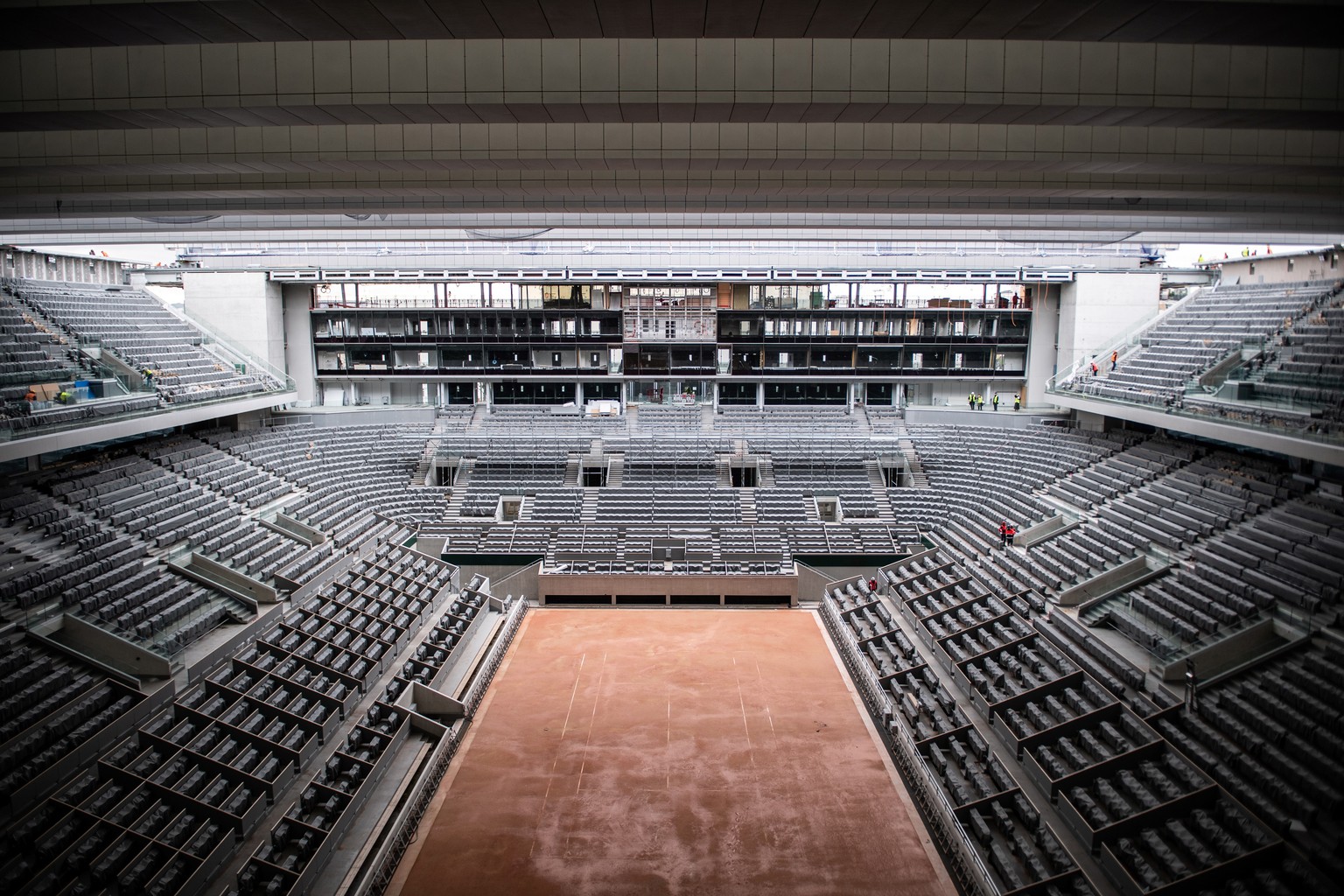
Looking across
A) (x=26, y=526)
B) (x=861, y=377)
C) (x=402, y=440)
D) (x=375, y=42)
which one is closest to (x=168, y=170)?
(x=375, y=42)

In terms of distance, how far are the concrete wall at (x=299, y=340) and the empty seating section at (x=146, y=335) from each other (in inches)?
177

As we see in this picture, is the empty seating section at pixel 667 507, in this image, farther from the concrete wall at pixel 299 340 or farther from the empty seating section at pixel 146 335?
the concrete wall at pixel 299 340

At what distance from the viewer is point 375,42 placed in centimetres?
992

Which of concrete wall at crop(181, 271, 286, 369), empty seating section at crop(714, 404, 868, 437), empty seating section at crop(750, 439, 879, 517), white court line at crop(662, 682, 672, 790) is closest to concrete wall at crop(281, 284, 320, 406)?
concrete wall at crop(181, 271, 286, 369)

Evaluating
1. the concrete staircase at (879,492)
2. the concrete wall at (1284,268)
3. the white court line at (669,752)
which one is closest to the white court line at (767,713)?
the white court line at (669,752)

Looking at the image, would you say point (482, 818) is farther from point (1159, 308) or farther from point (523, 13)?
point (1159, 308)

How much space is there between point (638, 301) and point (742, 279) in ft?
15.8

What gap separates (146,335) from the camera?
95.9 feet

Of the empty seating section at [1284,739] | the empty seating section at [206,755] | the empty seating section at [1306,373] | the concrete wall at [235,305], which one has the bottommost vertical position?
the empty seating section at [206,755]

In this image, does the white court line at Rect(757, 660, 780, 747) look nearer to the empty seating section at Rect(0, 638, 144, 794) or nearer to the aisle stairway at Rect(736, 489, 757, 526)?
the aisle stairway at Rect(736, 489, 757, 526)

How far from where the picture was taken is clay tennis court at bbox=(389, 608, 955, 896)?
1249cm

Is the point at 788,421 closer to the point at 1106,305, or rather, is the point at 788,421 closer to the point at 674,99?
the point at 1106,305

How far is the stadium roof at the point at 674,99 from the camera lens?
8117 mm

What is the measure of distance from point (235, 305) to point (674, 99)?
30657 millimetres
